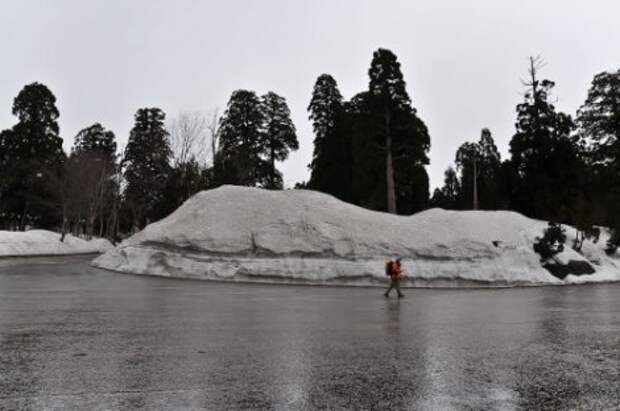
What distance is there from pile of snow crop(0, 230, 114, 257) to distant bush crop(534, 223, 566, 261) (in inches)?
1223

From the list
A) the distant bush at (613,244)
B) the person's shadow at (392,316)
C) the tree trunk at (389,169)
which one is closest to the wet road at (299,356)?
the person's shadow at (392,316)

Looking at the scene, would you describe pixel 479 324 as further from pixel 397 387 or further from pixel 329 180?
pixel 329 180

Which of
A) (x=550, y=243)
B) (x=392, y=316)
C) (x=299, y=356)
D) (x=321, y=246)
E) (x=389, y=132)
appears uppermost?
(x=389, y=132)

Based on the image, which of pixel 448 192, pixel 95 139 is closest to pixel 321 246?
pixel 95 139

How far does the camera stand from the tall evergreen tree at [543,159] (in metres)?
35.9

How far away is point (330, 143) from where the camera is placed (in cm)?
5053

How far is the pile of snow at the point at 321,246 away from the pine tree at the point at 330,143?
1934cm

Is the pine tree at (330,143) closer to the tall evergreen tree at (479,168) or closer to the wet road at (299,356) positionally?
the tall evergreen tree at (479,168)

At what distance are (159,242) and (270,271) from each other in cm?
653

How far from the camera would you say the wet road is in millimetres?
5418

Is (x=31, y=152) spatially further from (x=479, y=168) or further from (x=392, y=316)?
(x=479, y=168)

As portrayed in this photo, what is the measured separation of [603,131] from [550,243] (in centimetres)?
2675

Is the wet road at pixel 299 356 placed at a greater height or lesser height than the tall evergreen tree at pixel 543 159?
lesser

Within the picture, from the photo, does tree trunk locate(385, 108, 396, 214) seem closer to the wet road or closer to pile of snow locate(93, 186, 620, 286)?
pile of snow locate(93, 186, 620, 286)
